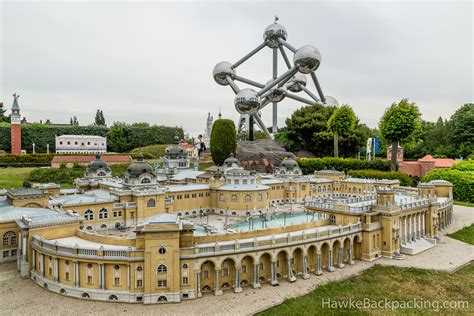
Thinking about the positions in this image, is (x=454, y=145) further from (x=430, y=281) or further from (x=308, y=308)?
(x=308, y=308)

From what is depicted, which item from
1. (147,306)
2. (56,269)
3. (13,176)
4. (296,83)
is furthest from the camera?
(296,83)

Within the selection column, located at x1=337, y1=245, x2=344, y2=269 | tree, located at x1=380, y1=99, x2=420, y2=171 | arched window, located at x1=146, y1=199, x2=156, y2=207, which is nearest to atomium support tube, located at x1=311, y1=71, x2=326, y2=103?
tree, located at x1=380, y1=99, x2=420, y2=171

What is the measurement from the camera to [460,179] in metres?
54.7

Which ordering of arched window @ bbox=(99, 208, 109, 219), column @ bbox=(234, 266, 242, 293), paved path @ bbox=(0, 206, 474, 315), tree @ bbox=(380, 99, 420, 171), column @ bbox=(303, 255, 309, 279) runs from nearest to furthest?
paved path @ bbox=(0, 206, 474, 315)
column @ bbox=(234, 266, 242, 293)
column @ bbox=(303, 255, 309, 279)
arched window @ bbox=(99, 208, 109, 219)
tree @ bbox=(380, 99, 420, 171)

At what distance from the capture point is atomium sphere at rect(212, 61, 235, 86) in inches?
2982

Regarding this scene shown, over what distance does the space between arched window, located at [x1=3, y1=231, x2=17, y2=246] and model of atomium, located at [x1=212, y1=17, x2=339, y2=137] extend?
47.5 metres

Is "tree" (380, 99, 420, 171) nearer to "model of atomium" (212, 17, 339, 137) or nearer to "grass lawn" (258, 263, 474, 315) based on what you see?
"model of atomium" (212, 17, 339, 137)

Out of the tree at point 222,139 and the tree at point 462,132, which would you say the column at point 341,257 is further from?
the tree at point 462,132

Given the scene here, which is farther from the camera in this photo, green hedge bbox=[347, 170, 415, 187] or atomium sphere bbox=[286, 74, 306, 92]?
atomium sphere bbox=[286, 74, 306, 92]

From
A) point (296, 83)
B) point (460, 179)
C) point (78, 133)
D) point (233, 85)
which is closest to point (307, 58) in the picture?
point (233, 85)

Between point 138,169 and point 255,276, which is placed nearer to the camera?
point 255,276

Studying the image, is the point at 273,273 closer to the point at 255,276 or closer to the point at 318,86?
the point at 255,276

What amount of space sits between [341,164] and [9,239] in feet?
Answer: 180

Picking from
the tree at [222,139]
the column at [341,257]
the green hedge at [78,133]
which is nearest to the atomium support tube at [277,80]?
the tree at [222,139]
